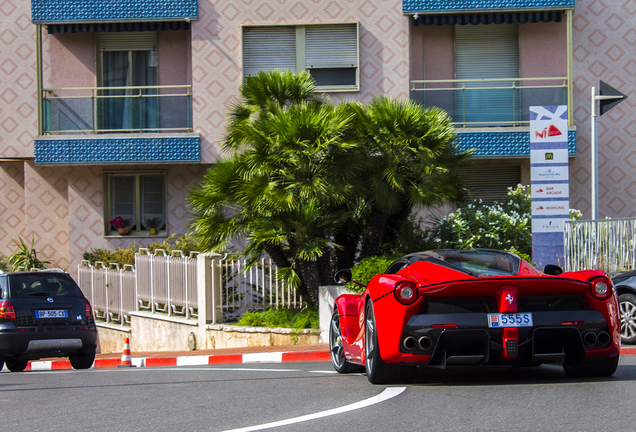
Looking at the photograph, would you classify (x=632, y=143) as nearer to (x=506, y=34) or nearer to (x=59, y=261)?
(x=506, y=34)

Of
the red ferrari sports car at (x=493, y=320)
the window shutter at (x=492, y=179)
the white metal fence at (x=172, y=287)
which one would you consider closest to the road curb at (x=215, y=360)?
the white metal fence at (x=172, y=287)

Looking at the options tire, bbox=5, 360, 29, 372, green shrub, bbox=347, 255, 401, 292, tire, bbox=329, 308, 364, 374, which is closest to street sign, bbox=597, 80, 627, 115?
green shrub, bbox=347, 255, 401, 292

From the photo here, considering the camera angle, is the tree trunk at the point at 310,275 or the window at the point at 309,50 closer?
the tree trunk at the point at 310,275

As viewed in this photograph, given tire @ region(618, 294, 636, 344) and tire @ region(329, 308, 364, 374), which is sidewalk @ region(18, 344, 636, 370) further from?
tire @ region(329, 308, 364, 374)

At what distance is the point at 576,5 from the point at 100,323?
1354 centimetres

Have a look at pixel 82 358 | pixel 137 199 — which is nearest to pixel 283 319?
pixel 82 358

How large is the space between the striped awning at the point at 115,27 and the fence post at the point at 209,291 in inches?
294

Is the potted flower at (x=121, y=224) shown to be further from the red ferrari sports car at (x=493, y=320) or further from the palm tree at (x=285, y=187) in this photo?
the red ferrari sports car at (x=493, y=320)

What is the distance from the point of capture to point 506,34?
18797mm

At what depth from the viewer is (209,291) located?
45.6 feet

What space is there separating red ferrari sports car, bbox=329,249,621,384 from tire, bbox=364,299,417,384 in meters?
0.03

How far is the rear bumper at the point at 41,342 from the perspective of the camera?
1075 centimetres

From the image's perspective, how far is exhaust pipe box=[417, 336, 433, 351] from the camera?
19.8ft

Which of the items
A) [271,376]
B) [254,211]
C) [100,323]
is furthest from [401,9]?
[271,376]
